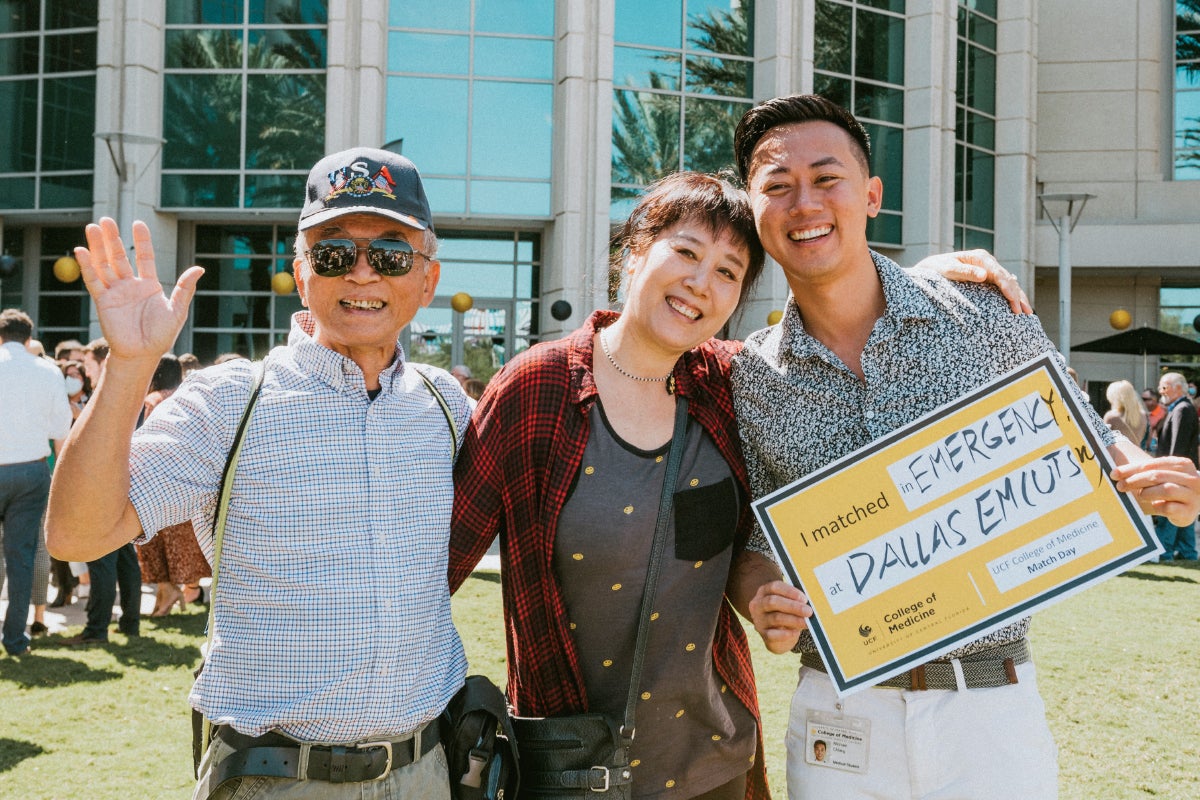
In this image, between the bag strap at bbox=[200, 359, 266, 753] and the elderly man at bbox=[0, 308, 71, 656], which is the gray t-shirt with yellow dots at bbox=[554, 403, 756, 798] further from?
the elderly man at bbox=[0, 308, 71, 656]

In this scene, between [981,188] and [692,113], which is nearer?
[692,113]

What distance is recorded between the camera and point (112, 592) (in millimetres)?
7609

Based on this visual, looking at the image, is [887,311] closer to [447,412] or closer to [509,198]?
[447,412]

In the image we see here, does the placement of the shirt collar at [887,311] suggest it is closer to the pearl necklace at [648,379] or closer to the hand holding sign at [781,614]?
the pearl necklace at [648,379]

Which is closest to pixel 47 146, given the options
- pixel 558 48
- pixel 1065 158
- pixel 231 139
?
pixel 231 139

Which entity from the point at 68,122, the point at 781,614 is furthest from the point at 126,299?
the point at 68,122

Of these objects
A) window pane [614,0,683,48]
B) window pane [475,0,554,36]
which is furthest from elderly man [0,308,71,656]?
window pane [614,0,683,48]

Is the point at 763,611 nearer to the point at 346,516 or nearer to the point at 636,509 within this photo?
the point at 636,509

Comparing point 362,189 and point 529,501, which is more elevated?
point 362,189

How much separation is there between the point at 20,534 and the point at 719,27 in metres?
17.8

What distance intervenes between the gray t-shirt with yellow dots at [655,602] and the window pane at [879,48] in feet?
72.3

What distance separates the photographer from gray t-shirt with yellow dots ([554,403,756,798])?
235 cm

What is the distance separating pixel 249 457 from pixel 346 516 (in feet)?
0.77

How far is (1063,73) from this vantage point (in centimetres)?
2709
